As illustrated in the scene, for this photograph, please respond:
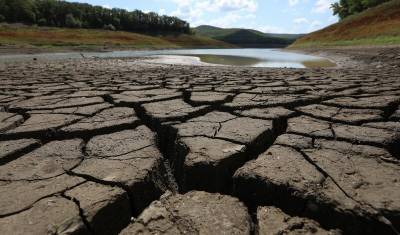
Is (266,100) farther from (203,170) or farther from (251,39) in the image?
(251,39)

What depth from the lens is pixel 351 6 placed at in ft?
125

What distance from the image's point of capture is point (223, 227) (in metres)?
1.08

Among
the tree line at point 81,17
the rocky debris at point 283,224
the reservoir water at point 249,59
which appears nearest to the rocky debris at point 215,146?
the rocky debris at point 283,224

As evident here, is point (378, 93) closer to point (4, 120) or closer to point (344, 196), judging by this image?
point (344, 196)

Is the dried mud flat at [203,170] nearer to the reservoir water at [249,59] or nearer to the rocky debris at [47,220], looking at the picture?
the rocky debris at [47,220]

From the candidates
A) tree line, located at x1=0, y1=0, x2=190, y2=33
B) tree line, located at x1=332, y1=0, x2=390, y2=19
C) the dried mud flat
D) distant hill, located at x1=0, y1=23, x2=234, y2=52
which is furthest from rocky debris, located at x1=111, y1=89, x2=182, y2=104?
tree line, located at x1=0, y1=0, x2=190, y2=33

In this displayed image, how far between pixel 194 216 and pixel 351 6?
1676 inches

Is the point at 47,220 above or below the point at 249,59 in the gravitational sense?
above

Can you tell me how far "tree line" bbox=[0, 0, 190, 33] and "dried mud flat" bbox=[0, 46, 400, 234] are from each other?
48606 mm

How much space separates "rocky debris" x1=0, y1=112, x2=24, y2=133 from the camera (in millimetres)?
2155

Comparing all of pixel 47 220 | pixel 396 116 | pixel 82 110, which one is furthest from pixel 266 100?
pixel 47 220

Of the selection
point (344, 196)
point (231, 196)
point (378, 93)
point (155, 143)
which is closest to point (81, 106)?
point (155, 143)

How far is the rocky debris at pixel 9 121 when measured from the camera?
7.07 feet

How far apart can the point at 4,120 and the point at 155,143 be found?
3.93 ft
